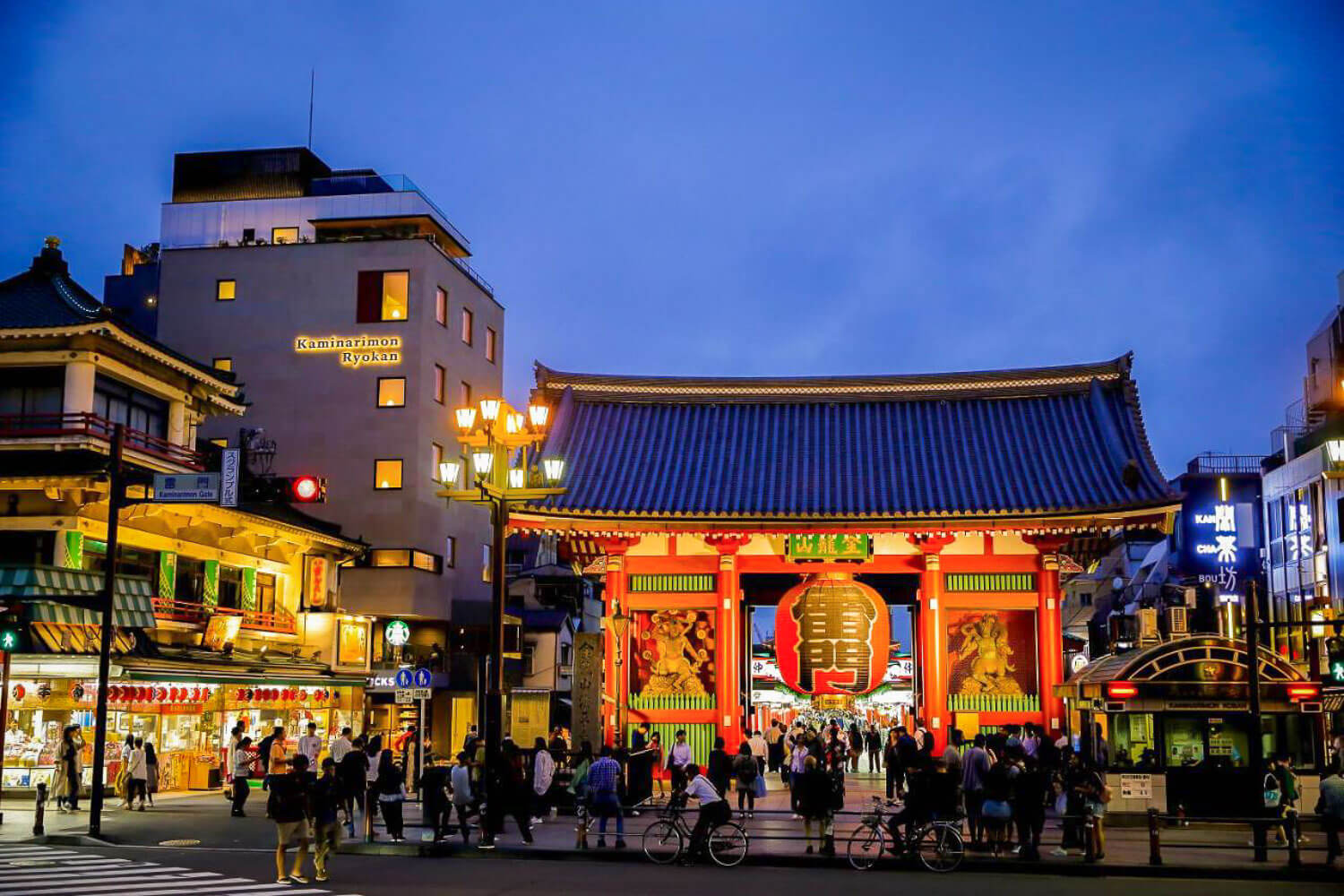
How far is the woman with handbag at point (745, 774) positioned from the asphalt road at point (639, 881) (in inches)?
220

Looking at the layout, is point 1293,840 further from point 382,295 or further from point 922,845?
point 382,295

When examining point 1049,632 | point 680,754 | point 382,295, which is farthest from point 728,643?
point 382,295

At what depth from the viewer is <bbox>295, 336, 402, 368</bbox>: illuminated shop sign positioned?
175 feet

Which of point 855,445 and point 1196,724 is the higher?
point 855,445

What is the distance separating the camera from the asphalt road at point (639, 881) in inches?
682

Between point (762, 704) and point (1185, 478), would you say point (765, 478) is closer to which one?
point (762, 704)

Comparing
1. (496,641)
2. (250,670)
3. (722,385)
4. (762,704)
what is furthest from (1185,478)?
(496,641)

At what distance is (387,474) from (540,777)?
28.9 metres

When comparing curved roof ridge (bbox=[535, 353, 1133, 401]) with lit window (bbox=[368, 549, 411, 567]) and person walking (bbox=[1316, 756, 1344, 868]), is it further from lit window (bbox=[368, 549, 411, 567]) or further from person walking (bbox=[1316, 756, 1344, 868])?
lit window (bbox=[368, 549, 411, 567])

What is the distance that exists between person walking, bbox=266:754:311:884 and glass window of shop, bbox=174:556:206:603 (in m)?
22.7

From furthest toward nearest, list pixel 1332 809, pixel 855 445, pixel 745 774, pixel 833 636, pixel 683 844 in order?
1. pixel 855 445
2. pixel 833 636
3. pixel 745 774
4. pixel 683 844
5. pixel 1332 809

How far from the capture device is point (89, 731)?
1325 inches

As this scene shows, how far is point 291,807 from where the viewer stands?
59.0 ft

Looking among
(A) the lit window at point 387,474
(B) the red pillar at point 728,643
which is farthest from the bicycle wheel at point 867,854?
(A) the lit window at point 387,474
